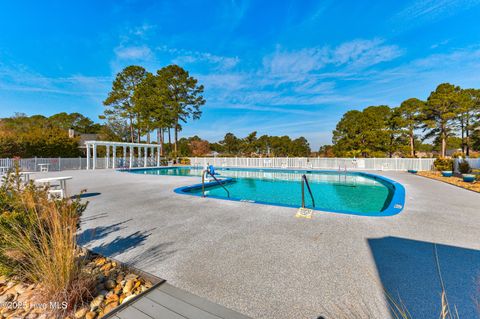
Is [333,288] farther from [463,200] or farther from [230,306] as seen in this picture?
[463,200]

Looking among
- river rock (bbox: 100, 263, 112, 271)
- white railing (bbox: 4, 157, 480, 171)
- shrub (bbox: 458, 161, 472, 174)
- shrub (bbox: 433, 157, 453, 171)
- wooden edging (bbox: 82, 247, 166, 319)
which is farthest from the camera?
white railing (bbox: 4, 157, 480, 171)

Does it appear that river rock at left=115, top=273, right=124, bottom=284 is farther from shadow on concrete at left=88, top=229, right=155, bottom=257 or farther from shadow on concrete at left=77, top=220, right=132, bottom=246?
shadow on concrete at left=77, top=220, right=132, bottom=246

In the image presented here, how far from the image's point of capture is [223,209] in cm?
439

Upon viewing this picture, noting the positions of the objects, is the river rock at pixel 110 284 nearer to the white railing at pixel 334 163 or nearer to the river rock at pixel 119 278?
the river rock at pixel 119 278

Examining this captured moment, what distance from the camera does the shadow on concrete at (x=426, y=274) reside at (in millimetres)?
1504

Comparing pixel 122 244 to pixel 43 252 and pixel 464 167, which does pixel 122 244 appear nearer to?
pixel 43 252

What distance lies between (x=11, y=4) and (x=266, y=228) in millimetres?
14924

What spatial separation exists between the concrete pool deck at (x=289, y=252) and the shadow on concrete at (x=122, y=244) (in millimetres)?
15

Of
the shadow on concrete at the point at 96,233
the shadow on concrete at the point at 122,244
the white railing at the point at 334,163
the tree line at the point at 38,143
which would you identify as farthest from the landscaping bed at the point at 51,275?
the tree line at the point at 38,143

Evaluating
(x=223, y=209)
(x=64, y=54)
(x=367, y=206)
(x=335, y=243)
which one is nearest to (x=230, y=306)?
(x=335, y=243)

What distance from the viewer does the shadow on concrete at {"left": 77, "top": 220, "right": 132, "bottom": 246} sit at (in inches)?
112

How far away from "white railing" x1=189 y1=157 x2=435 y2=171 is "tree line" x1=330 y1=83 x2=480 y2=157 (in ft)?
17.8

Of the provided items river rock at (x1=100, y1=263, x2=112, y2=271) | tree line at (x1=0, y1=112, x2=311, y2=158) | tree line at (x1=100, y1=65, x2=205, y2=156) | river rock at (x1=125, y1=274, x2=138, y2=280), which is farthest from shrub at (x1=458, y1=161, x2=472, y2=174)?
tree line at (x1=0, y1=112, x2=311, y2=158)

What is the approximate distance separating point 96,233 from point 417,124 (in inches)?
1173
